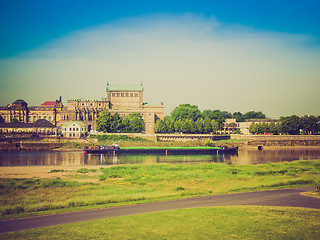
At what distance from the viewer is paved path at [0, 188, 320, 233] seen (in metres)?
25.7

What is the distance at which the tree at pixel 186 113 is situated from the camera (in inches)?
6762

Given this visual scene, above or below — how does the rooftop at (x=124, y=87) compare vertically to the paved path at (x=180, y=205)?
above

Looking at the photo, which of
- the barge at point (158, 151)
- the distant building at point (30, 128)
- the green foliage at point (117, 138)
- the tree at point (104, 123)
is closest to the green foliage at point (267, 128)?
the barge at point (158, 151)

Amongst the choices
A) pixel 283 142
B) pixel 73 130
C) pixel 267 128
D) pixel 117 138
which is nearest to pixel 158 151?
pixel 117 138

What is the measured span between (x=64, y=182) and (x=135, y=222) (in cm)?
2239

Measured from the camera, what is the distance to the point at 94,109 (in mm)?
164625

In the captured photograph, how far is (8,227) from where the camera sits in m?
24.3

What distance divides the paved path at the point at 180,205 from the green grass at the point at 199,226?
1.54 m

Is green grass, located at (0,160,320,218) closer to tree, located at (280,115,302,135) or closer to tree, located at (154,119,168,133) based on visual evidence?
tree, located at (154,119,168,133)

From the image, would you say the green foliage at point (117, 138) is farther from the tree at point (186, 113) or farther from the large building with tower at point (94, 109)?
the tree at point (186, 113)

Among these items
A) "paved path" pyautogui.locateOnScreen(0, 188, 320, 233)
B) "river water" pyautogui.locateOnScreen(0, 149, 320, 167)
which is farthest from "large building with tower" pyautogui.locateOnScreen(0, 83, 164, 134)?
"paved path" pyautogui.locateOnScreen(0, 188, 320, 233)

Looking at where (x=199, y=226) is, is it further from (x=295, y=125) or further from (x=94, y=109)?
(x=94, y=109)

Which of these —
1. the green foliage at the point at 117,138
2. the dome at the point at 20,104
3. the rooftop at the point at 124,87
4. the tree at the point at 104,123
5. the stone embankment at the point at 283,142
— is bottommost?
the stone embankment at the point at 283,142

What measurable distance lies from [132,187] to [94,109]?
12565cm
